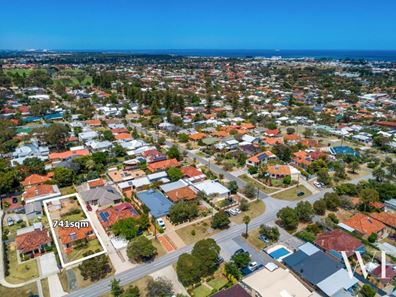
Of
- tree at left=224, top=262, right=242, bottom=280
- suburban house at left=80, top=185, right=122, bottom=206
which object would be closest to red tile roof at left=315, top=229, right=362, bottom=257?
tree at left=224, top=262, right=242, bottom=280

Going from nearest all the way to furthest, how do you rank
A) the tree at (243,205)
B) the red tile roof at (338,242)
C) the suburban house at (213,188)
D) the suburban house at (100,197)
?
the red tile roof at (338,242) < the tree at (243,205) < the suburban house at (100,197) < the suburban house at (213,188)

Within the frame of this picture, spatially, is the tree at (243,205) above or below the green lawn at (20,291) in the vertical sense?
above

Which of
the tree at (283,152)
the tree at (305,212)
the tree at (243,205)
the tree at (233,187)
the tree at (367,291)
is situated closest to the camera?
the tree at (367,291)

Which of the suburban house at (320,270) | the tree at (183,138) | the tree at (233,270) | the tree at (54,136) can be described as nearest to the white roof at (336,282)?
the suburban house at (320,270)

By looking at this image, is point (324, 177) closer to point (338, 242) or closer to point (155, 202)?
point (338, 242)

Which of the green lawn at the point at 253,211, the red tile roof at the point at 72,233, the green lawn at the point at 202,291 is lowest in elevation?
the green lawn at the point at 253,211

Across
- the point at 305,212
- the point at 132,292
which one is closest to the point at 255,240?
the point at 305,212

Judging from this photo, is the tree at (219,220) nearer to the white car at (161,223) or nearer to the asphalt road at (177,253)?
the asphalt road at (177,253)
